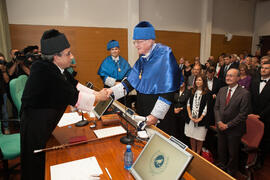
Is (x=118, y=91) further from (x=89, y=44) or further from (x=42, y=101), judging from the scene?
(x=89, y=44)

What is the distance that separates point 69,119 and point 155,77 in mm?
1269

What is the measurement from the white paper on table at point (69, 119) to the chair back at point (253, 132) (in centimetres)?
241

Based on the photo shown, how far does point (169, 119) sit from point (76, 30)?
5412 mm

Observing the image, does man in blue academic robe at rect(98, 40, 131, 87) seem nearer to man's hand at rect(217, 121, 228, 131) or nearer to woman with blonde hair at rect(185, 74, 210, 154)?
woman with blonde hair at rect(185, 74, 210, 154)

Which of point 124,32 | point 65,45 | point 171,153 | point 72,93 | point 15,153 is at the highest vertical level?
point 124,32

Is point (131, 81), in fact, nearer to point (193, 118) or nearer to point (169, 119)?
point (169, 119)

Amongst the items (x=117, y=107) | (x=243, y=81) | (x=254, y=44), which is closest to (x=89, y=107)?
(x=117, y=107)

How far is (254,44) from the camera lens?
1113 centimetres

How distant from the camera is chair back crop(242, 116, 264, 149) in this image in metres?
2.48

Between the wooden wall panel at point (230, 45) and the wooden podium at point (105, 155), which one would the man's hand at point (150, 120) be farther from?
the wooden wall panel at point (230, 45)

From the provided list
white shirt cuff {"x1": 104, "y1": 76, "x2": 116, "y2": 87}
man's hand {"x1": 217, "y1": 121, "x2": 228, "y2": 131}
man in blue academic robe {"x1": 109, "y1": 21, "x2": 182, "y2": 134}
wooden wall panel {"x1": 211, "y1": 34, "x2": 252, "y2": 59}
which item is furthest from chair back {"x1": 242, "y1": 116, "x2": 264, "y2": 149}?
wooden wall panel {"x1": 211, "y1": 34, "x2": 252, "y2": 59}

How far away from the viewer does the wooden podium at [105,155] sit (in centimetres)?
114

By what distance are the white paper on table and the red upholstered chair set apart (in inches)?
88.9

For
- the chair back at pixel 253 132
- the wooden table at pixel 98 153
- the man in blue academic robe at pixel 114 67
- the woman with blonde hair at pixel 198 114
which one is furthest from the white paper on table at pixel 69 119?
the chair back at pixel 253 132
